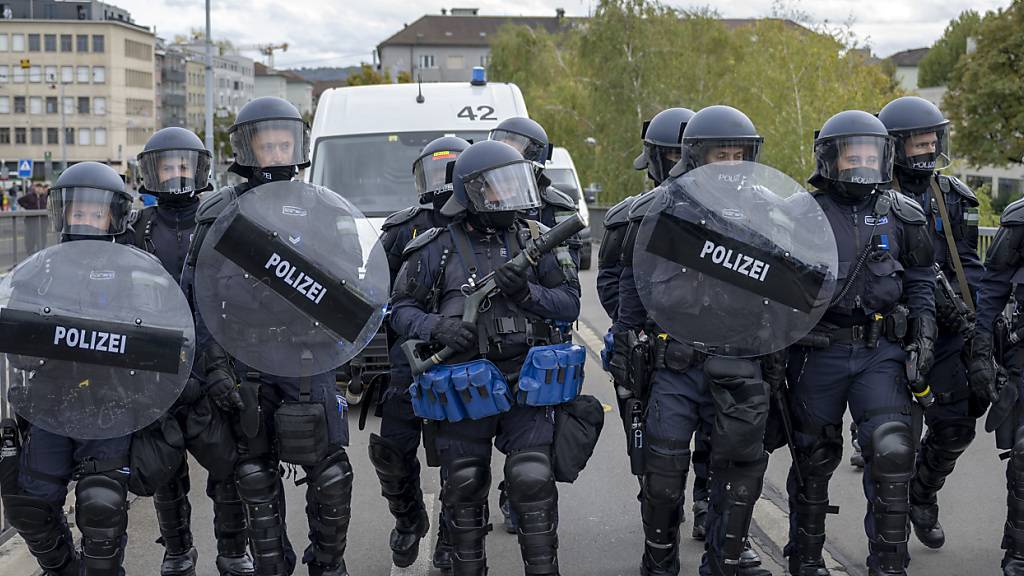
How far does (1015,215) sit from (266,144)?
3.36m

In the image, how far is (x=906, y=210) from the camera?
524cm

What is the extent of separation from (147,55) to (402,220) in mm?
112652

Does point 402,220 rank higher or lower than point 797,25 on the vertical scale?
lower

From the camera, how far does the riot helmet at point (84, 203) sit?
194 inches

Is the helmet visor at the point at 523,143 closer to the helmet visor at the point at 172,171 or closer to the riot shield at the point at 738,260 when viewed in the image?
the helmet visor at the point at 172,171

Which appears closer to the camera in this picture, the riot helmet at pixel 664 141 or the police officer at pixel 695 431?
the police officer at pixel 695 431

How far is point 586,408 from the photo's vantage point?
503 centimetres

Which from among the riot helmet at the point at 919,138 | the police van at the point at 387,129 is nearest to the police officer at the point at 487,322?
the riot helmet at the point at 919,138

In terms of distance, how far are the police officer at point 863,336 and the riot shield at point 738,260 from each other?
0.35m

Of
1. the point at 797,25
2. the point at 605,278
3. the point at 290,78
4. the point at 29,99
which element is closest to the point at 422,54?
the point at 29,99

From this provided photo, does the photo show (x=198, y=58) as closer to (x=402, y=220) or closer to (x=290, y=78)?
(x=290, y=78)

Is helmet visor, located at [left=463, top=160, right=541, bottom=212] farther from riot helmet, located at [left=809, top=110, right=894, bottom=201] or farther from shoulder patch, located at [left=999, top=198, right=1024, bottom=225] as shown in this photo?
shoulder patch, located at [left=999, top=198, right=1024, bottom=225]

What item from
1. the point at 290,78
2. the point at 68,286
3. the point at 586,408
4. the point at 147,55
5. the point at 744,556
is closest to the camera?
the point at 68,286

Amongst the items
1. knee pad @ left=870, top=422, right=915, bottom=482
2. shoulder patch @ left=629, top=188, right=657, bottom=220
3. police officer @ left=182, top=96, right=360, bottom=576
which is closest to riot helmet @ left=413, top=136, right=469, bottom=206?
police officer @ left=182, top=96, right=360, bottom=576
